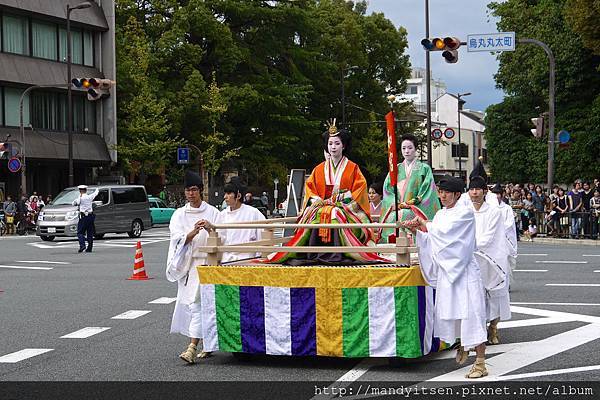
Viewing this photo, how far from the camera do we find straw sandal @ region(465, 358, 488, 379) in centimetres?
824

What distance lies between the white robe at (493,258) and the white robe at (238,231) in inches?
95.3

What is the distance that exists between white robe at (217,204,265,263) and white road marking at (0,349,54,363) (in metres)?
2.19

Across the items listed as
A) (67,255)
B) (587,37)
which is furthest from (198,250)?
(587,37)

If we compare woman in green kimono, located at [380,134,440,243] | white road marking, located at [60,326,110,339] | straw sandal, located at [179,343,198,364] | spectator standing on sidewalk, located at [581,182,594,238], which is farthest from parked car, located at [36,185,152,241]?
straw sandal, located at [179,343,198,364]

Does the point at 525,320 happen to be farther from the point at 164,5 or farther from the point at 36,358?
the point at 164,5

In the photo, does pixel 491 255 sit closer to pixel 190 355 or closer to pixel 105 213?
pixel 190 355

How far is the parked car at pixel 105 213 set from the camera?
3247 centimetres

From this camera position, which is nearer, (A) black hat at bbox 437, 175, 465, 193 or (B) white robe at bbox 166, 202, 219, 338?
(A) black hat at bbox 437, 175, 465, 193

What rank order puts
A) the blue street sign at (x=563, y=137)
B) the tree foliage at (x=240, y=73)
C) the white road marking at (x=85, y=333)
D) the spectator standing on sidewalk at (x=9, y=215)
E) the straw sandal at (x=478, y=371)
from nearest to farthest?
the straw sandal at (x=478, y=371), the white road marking at (x=85, y=333), the blue street sign at (x=563, y=137), the spectator standing on sidewalk at (x=9, y=215), the tree foliage at (x=240, y=73)

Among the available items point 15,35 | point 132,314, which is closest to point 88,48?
point 15,35

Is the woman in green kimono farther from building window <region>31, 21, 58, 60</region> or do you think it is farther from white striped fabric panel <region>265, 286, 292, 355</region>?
building window <region>31, 21, 58, 60</region>

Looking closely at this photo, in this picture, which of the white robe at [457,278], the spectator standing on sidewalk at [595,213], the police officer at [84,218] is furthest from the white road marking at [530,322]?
the spectator standing on sidewalk at [595,213]

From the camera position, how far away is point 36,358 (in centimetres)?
986

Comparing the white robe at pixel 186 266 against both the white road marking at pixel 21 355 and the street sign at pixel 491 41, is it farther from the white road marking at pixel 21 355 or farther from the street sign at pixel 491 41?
the street sign at pixel 491 41
